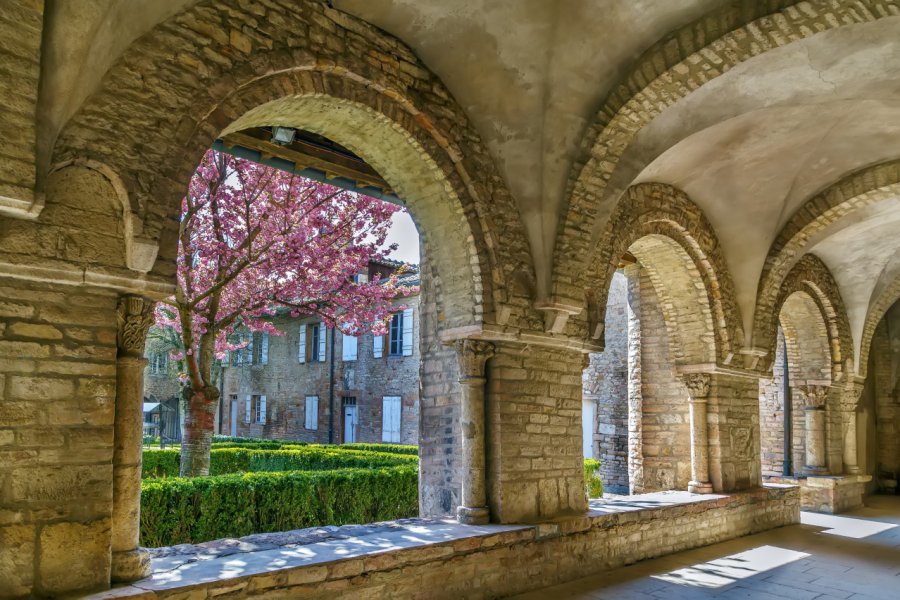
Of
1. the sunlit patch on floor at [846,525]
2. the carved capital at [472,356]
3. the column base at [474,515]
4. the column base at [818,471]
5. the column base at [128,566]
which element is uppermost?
the carved capital at [472,356]

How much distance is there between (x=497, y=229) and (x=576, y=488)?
2.39 m

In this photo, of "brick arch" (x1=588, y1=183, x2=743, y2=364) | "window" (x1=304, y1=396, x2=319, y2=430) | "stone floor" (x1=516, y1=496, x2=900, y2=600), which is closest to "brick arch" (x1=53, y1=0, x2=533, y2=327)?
"brick arch" (x1=588, y1=183, x2=743, y2=364)

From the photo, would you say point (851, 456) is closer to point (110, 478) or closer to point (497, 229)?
A: point (497, 229)

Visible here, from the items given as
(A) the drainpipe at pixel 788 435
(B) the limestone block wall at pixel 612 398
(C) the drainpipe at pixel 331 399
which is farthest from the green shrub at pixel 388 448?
(A) the drainpipe at pixel 788 435

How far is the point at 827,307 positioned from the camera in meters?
11.2

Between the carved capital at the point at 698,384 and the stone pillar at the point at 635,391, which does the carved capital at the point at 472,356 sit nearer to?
the carved capital at the point at 698,384

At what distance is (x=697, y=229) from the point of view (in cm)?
819

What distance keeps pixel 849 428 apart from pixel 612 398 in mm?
3986

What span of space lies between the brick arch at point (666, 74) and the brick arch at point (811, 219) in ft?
11.7

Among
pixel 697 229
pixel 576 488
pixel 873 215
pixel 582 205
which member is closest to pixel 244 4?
pixel 582 205

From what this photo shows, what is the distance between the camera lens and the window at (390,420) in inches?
635

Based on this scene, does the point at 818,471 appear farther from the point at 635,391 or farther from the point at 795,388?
the point at 635,391

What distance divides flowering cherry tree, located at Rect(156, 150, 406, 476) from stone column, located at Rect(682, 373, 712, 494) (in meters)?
4.07

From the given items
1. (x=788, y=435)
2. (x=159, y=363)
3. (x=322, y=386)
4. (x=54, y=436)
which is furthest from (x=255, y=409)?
(x=54, y=436)
